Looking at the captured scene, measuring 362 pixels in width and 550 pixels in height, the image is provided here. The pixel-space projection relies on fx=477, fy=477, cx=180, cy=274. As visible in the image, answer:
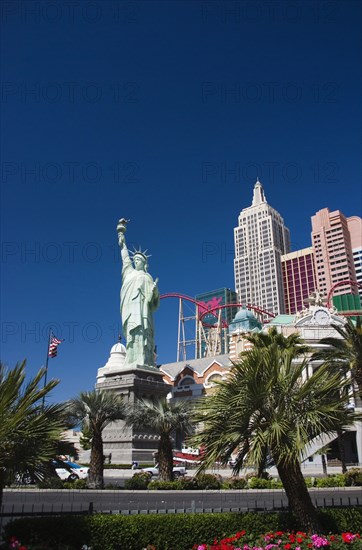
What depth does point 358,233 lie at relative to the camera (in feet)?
525

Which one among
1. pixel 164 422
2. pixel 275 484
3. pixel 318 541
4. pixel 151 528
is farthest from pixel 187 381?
pixel 318 541

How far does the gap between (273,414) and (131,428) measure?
37755 mm

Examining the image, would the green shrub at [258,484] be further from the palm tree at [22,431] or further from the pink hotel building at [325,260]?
the pink hotel building at [325,260]

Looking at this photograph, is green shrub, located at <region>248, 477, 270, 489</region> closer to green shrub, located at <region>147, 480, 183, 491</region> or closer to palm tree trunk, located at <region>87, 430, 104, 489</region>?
green shrub, located at <region>147, 480, 183, 491</region>

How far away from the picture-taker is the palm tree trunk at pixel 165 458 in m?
27.8

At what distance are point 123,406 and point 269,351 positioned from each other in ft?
63.8

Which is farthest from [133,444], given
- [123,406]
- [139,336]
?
[123,406]

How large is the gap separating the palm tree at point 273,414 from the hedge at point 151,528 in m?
1.05

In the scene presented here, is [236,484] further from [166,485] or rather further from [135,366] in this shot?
[135,366]

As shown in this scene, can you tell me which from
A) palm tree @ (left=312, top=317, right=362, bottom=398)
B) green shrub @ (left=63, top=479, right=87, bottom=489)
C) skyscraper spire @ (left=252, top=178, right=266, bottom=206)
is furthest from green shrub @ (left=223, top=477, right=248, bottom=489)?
skyscraper spire @ (left=252, top=178, right=266, bottom=206)

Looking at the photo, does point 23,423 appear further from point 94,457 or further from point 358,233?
point 358,233

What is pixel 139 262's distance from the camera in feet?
189

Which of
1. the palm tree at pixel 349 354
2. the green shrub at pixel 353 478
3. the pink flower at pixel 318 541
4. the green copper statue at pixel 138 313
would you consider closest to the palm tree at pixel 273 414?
the pink flower at pixel 318 541

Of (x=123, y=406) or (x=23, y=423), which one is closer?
(x=23, y=423)
